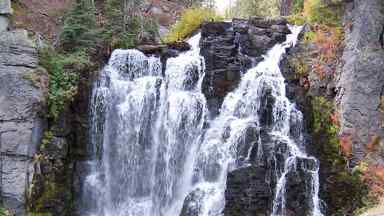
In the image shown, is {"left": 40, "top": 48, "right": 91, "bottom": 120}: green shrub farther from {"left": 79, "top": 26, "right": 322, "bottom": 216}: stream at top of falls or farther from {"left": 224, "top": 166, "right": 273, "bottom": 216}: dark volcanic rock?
{"left": 224, "top": 166, "right": 273, "bottom": 216}: dark volcanic rock

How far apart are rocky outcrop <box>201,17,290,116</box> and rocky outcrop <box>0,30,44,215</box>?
14.7 ft

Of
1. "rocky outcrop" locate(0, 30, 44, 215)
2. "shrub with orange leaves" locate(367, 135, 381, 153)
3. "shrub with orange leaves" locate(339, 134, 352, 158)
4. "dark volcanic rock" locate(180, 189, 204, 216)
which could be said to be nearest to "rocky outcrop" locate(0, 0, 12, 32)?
"rocky outcrop" locate(0, 30, 44, 215)

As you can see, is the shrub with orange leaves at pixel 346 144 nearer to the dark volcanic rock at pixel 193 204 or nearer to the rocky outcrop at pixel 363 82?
the rocky outcrop at pixel 363 82

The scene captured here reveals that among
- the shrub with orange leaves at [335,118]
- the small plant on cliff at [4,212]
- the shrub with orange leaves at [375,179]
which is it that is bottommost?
the small plant on cliff at [4,212]

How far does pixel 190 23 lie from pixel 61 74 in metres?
5.58

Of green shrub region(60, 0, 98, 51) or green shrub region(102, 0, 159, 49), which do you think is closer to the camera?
green shrub region(60, 0, 98, 51)

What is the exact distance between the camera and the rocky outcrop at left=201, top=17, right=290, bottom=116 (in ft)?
44.3

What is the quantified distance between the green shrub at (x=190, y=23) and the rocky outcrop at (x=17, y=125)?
19.2ft

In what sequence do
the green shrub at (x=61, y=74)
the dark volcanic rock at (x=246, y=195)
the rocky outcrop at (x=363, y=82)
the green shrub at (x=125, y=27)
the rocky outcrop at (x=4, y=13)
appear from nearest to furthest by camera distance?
the dark volcanic rock at (x=246, y=195) → the rocky outcrop at (x=363, y=82) → the green shrub at (x=61, y=74) → the rocky outcrop at (x=4, y=13) → the green shrub at (x=125, y=27)

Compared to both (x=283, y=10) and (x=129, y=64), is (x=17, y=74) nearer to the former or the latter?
(x=129, y=64)

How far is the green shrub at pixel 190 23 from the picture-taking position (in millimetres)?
17000

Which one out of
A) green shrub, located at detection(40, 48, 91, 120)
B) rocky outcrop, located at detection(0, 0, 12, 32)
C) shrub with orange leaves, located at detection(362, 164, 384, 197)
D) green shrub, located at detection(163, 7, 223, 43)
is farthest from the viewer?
green shrub, located at detection(163, 7, 223, 43)

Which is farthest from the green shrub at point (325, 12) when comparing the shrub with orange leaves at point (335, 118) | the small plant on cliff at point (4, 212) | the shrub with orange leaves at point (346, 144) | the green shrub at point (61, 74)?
the small plant on cliff at point (4, 212)

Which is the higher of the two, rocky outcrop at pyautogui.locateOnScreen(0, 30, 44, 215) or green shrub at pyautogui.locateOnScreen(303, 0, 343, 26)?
green shrub at pyautogui.locateOnScreen(303, 0, 343, 26)
